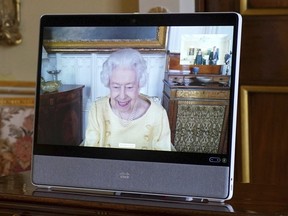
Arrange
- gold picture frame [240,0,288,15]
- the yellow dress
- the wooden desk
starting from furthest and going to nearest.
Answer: gold picture frame [240,0,288,15]
the yellow dress
the wooden desk

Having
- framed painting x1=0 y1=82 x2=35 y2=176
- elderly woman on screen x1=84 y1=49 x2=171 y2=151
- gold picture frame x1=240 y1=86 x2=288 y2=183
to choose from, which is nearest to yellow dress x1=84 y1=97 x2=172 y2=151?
elderly woman on screen x1=84 y1=49 x2=171 y2=151

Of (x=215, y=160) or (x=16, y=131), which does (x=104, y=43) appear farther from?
(x=16, y=131)

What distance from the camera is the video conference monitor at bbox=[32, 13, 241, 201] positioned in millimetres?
1082

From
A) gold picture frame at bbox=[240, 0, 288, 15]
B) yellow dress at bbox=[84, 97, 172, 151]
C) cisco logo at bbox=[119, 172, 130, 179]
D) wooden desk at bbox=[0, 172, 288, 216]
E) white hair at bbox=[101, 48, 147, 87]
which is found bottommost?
wooden desk at bbox=[0, 172, 288, 216]

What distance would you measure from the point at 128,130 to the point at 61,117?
16cm

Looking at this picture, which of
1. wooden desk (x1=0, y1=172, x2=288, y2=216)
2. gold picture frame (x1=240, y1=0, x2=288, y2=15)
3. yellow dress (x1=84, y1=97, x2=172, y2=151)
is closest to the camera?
wooden desk (x1=0, y1=172, x2=288, y2=216)

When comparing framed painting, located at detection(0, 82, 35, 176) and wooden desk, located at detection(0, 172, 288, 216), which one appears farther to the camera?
framed painting, located at detection(0, 82, 35, 176)

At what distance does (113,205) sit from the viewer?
103 cm

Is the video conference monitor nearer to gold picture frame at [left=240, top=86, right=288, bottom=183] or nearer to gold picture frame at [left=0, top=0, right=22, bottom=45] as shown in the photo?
gold picture frame at [left=240, top=86, right=288, bottom=183]

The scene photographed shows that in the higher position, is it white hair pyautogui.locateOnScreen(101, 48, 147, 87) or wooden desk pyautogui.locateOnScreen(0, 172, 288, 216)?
white hair pyautogui.locateOnScreen(101, 48, 147, 87)

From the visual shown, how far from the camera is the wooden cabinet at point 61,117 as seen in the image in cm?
117

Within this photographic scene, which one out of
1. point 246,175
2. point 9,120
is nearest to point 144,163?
point 246,175

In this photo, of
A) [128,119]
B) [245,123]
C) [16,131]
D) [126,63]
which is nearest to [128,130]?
[128,119]

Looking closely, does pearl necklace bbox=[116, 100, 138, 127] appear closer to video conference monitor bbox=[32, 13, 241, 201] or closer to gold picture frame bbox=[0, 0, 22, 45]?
video conference monitor bbox=[32, 13, 241, 201]
